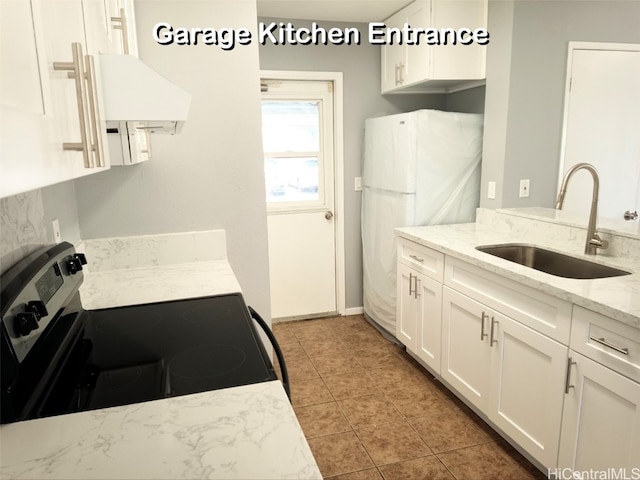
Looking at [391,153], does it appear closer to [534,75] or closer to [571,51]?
[534,75]

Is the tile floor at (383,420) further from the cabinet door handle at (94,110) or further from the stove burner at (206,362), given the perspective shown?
the cabinet door handle at (94,110)

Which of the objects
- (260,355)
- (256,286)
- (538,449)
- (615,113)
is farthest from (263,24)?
(538,449)

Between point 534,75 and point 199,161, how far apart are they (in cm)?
202

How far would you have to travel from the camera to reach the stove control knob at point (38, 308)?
1.01 meters

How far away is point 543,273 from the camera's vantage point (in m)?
1.93

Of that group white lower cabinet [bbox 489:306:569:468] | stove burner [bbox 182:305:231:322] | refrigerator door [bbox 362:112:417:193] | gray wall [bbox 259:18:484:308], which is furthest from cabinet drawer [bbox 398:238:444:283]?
stove burner [bbox 182:305:231:322]

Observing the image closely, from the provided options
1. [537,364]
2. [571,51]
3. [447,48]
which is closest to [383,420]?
[537,364]

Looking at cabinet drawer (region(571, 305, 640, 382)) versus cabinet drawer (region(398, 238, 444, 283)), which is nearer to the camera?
cabinet drawer (region(571, 305, 640, 382))

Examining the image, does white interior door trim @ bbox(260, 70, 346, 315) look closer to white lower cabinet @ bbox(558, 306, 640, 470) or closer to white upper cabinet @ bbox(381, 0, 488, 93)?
→ white upper cabinet @ bbox(381, 0, 488, 93)

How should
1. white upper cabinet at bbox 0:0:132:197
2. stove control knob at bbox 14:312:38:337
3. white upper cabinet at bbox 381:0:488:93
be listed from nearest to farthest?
white upper cabinet at bbox 0:0:132:197, stove control knob at bbox 14:312:38:337, white upper cabinet at bbox 381:0:488:93

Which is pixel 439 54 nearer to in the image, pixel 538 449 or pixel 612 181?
pixel 612 181

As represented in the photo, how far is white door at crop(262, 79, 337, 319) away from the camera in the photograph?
12.0ft

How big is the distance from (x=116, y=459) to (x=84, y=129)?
0.55 meters

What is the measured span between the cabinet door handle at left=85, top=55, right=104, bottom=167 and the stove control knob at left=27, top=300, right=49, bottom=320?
0.50 metres
